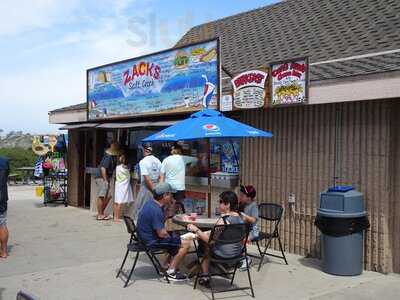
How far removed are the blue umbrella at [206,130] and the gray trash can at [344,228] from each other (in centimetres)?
134

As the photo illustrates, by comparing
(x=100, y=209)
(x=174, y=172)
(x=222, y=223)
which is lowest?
(x=100, y=209)

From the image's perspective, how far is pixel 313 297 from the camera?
577 cm

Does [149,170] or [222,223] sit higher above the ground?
[149,170]

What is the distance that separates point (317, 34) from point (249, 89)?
2.61 m

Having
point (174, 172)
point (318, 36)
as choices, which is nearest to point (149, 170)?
point (174, 172)

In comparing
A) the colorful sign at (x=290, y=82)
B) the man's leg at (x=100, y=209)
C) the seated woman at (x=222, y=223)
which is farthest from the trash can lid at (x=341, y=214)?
the man's leg at (x=100, y=209)

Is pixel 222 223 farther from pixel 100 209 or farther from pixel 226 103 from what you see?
pixel 100 209

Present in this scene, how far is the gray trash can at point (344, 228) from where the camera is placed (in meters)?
6.59

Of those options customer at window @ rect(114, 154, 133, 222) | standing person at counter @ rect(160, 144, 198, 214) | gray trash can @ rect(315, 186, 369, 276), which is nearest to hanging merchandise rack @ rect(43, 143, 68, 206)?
customer at window @ rect(114, 154, 133, 222)

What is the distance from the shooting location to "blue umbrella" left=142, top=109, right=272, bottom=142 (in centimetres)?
668

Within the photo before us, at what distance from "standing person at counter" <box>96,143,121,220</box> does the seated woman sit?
5747 mm

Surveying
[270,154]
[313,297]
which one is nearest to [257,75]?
[270,154]

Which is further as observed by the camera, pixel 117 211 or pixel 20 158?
pixel 20 158

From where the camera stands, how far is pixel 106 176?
464 inches
